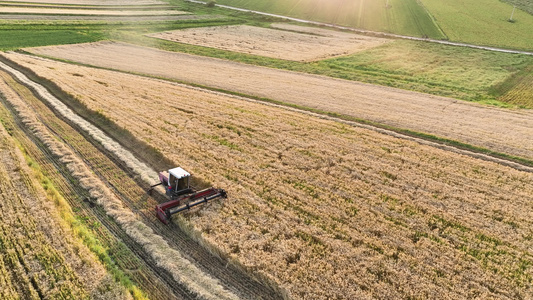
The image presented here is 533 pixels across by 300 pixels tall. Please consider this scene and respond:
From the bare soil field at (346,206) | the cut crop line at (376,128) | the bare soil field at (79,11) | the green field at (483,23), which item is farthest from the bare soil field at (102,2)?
the green field at (483,23)

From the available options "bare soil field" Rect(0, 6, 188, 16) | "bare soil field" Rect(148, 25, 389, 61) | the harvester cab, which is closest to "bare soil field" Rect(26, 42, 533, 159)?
"bare soil field" Rect(148, 25, 389, 61)

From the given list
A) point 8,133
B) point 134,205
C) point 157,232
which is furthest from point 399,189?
point 8,133

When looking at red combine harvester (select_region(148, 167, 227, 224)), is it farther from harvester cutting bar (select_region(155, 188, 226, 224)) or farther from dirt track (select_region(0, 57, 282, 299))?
dirt track (select_region(0, 57, 282, 299))

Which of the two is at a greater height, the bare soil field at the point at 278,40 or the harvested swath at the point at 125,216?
the bare soil field at the point at 278,40

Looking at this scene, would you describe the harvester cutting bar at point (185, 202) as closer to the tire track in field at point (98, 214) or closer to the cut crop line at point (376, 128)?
the tire track in field at point (98, 214)

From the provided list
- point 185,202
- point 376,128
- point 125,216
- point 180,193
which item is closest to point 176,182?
point 180,193

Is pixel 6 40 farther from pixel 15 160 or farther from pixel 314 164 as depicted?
pixel 314 164
